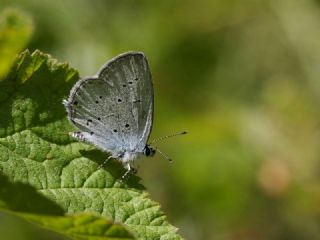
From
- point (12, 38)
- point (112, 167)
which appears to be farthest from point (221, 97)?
point (12, 38)

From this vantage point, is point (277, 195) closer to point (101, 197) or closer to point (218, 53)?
point (218, 53)

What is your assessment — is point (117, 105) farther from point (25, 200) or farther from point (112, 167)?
point (25, 200)

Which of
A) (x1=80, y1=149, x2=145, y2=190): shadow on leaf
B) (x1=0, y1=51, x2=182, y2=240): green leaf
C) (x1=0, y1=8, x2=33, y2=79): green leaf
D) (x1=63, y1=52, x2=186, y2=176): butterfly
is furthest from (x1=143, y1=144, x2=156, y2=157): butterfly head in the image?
(x1=0, y1=8, x2=33, y2=79): green leaf

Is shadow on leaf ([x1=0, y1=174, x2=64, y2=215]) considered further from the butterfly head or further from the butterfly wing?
the butterfly head

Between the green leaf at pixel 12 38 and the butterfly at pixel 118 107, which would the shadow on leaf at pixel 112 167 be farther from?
the green leaf at pixel 12 38

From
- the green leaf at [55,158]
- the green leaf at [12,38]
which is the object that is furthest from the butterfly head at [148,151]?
the green leaf at [12,38]
